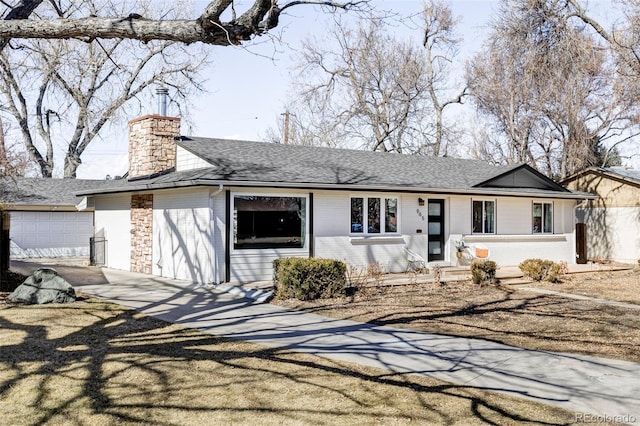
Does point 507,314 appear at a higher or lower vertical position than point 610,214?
lower

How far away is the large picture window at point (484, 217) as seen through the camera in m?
17.6

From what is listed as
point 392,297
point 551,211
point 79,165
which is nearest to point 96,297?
point 392,297

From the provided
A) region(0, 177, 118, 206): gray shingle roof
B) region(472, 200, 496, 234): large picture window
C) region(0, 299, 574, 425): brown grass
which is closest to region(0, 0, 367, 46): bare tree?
region(0, 299, 574, 425): brown grass

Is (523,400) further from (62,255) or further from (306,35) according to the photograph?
(306,35)

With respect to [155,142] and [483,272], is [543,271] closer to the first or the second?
[483,272]

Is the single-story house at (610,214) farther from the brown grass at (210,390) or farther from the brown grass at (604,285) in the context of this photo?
the brown grass at (210,390)

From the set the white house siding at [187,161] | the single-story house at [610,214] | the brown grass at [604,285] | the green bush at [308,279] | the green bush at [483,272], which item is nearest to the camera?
the green bush at [308,279]

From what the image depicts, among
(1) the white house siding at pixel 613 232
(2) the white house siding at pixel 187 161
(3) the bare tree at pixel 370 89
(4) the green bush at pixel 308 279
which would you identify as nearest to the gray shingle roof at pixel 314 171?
(2) the white house siding at pixel 187 161

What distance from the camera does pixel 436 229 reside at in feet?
55.4

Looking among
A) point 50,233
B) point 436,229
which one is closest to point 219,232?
point 436,229

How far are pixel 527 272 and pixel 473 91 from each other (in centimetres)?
1857

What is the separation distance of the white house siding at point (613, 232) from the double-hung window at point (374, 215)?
1055cm

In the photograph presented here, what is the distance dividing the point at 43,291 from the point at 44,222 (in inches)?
587

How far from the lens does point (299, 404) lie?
16.4 feet
